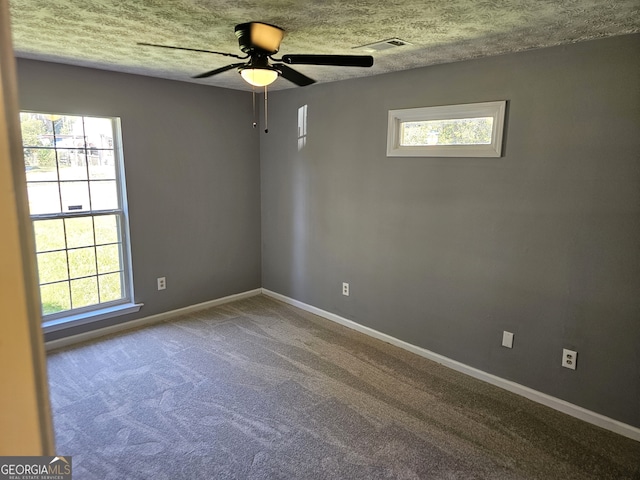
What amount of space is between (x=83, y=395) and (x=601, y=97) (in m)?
3.96

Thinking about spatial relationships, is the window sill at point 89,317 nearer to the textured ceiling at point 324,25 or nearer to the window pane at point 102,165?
the window pane at point 102,165

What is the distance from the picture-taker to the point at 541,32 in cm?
234

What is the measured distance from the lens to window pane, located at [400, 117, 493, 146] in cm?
304

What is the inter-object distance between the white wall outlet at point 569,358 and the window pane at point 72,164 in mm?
4119

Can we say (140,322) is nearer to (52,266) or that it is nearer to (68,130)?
(52,266)

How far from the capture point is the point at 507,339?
3053 mm

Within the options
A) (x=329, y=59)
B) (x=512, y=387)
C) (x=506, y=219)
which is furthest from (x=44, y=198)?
(x=512, y=387)

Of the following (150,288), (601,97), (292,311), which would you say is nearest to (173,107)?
(150,288)

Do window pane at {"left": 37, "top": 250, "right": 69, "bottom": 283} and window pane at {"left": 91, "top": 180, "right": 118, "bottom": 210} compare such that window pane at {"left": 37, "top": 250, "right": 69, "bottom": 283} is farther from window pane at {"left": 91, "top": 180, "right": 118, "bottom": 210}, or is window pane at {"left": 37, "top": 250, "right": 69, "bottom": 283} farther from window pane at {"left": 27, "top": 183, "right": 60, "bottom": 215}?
window pane at {"left": 91, "top": 180, "right": 118, "bottom": 210}

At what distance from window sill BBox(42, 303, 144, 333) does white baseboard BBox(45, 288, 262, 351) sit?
0.11 meters

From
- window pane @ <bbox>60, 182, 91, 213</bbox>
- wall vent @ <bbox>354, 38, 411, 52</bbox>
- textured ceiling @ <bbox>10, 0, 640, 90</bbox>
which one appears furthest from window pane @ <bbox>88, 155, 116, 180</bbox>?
wall vent @ <bbox>354, 38, 411, 52</bbox>

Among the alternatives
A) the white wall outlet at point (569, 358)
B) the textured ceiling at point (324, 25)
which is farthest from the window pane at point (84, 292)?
the white wall outlet at point (569, 358)

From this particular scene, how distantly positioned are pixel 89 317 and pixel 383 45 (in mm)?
3424

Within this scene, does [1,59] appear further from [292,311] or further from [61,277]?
[292,311]
